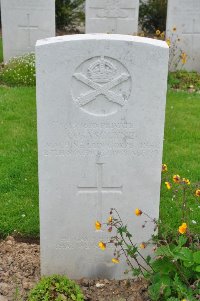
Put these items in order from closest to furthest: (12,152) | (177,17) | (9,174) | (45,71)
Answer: (45,71)
(9,174)
(12,152)
(177,17)

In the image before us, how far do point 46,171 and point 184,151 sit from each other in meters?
2.71

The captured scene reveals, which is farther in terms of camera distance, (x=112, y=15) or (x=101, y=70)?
(x=112, y=15)

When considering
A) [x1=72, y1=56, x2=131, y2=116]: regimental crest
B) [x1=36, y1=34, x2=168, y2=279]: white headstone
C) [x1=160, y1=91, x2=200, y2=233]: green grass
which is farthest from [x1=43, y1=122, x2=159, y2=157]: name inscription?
[x1=160, y1=91, x2=200, y2=233]: green grass

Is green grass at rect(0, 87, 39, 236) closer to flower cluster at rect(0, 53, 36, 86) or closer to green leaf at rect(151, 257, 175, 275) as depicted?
flower cluster at rect(0, 53, 36, 86)

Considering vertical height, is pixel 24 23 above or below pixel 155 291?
above

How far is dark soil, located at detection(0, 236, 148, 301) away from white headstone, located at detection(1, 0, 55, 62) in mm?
6389

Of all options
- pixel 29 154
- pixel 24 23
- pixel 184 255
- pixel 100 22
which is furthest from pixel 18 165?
pixel 100 22

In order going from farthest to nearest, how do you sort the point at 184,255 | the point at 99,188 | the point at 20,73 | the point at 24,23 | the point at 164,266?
the point at 24,23, the point at 20,73, the point at 99,188, the point at 164,266, the point at 184,255

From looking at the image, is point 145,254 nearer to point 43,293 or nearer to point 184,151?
point 43,293

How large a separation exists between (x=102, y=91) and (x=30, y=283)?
138cm

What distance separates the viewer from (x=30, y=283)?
136 inches

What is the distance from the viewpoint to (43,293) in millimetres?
3109

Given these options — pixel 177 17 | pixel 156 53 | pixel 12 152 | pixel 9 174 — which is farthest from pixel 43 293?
pixel 177 17

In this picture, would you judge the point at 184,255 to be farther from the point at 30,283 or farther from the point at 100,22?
the point at 100,22
